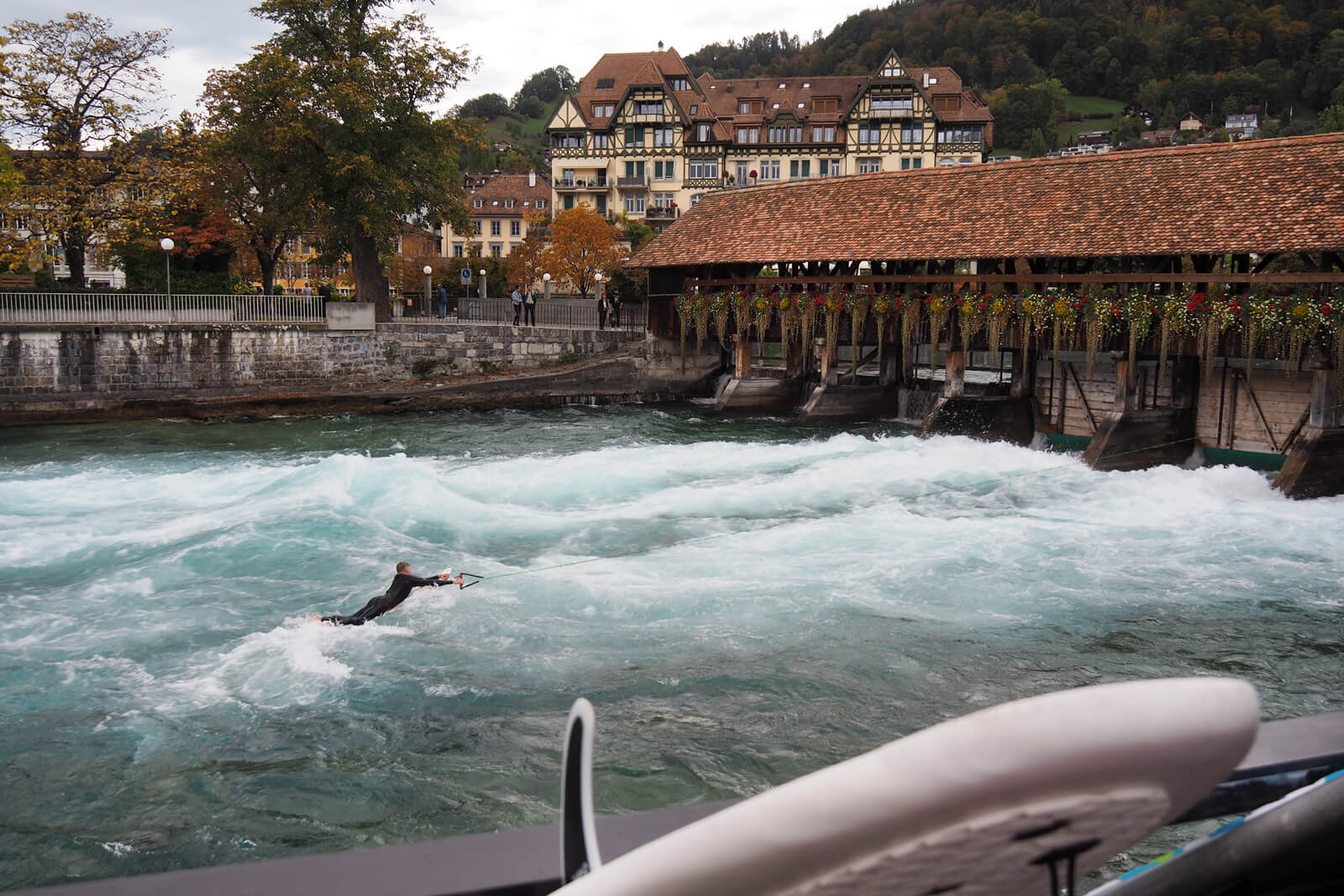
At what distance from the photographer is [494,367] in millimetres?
29047

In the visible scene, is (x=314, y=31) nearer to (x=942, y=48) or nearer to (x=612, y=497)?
(x=612, y=497)

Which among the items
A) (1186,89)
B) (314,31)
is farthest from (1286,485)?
(1186,89)

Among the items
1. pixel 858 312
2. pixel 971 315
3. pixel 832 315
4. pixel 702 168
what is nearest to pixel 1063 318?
pixel 971 315

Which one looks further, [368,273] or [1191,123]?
[1191,123]

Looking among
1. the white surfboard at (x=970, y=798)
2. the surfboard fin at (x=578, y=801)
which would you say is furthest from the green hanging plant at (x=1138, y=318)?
the white surfboard at (x=970, y=798)

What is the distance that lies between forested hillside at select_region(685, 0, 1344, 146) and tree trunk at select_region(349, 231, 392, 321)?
7367 cm

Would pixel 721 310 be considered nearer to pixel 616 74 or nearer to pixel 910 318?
pixel 910 318

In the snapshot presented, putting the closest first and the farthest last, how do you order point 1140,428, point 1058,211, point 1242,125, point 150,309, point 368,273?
point 1140,428 < point 1058,211 < point 150,309 < point 368,273 < point 1242,125

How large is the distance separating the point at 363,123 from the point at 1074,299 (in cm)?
1729

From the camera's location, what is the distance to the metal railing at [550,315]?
31.2 metres

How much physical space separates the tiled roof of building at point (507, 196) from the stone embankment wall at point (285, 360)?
37.7m

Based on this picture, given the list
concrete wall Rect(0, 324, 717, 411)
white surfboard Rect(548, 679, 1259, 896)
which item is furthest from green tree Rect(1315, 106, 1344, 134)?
white surfboard Rect(548, 679, 1259, 896)

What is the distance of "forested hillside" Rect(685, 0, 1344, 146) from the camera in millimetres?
91062

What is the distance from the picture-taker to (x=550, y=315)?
105 feet
